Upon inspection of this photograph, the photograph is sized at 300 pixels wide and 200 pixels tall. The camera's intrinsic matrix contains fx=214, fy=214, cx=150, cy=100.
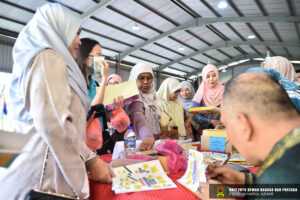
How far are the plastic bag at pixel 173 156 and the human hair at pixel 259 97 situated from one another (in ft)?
1.68

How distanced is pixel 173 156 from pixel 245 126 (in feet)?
1.92

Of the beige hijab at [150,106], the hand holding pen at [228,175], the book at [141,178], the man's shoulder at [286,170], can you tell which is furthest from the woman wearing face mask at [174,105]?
the man's shoulder at [286,170]

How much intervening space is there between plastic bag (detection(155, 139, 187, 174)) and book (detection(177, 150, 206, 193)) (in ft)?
0.42

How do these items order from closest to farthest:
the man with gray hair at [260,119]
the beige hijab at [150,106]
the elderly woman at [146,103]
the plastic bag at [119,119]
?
the man with gray hair at [260,119]
the plastic bag at [119,119]
the elderly woman at [146,103]
the beige hijab at [150,106]

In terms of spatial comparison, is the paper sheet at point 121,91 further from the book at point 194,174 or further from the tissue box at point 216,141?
the book at point 194,174

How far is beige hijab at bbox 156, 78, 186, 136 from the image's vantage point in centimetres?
324

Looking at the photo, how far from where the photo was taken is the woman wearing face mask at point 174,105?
326cm

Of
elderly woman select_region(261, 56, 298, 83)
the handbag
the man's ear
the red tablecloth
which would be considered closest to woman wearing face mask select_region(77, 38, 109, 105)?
the red tablecloth

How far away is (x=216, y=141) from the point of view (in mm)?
1718

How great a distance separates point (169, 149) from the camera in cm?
124

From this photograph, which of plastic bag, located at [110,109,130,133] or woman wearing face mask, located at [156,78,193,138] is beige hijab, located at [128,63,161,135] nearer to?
plastic bag, located at [110,109,130,133]

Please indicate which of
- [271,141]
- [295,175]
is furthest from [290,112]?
[295,175]

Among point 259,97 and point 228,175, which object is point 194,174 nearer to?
point 228,175

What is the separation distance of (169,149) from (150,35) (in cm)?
882
